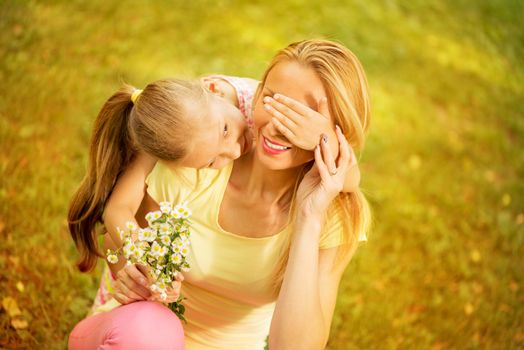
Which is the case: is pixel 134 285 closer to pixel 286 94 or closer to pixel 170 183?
pixel 170 183

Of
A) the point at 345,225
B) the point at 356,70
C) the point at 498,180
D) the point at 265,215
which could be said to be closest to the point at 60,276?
the point at 265,215

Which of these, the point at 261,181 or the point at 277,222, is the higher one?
the point at 261,181

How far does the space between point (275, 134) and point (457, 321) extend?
2.60 m

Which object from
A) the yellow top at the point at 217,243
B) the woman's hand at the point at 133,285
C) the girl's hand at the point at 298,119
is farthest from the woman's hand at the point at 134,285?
the girl's hand at the point at 298,119

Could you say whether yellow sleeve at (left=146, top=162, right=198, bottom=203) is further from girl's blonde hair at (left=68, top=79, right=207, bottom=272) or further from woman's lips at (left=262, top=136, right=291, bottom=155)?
woman's lips at (left=262, top=136, right=291, bottom=155)

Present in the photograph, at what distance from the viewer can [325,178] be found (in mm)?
2574

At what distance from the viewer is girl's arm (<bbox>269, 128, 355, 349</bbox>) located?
8.38 ft

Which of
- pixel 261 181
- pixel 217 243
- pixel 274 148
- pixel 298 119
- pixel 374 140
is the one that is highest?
pixel 298 119

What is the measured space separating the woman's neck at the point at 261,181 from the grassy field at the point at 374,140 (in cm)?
103

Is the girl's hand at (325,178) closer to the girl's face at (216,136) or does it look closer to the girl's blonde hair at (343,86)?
the girl's blonde hair at (343,86)

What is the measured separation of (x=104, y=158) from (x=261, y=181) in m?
0.71

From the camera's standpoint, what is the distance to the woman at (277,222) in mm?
2553

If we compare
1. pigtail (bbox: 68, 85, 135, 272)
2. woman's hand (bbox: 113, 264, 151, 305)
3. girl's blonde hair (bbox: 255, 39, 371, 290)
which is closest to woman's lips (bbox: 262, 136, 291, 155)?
girl's blonde hair (bbox: 255, 39, 371, 290)

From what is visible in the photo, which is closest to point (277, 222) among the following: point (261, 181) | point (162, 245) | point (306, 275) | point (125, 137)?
point (261, 181)
